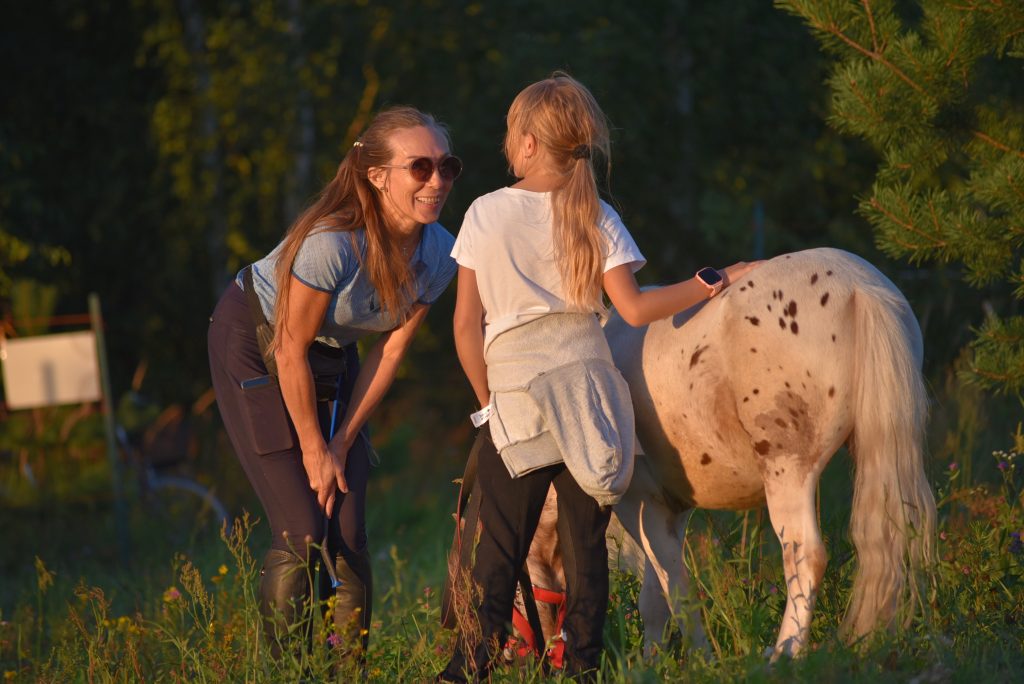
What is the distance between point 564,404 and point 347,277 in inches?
34.3

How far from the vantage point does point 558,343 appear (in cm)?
334

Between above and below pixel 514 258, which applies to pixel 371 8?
above

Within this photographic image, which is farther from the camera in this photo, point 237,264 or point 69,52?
point 237,264

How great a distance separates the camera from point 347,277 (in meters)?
3.63

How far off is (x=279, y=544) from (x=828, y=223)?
8207 mm

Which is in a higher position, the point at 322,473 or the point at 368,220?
the point at 368,220

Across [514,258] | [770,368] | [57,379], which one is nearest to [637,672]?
[770,368]

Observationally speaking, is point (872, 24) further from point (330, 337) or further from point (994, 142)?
point (330, 337)

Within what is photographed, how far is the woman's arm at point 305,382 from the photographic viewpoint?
3559 mm

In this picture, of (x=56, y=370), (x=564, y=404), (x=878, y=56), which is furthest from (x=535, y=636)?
(x=56, y=370)

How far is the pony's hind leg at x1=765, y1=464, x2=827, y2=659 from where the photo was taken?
3.23 metres

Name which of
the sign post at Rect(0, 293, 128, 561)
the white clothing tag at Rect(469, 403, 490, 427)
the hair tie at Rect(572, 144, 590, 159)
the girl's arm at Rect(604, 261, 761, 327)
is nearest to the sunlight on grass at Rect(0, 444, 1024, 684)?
the white clothing tag at Rect(469, 403, 490, 427)

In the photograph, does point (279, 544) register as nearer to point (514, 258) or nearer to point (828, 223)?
point (514, 258)

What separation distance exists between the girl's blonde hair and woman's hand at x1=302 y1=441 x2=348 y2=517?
1.00 metres
